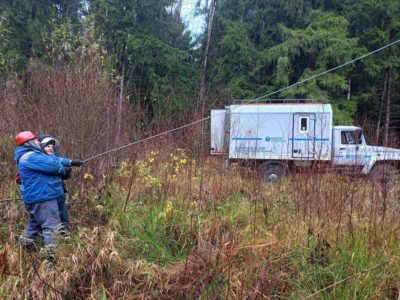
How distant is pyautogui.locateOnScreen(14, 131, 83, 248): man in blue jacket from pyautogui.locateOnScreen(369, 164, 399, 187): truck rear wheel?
3272 mm

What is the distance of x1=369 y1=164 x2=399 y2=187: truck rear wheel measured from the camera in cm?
402

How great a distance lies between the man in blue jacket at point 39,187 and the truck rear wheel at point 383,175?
10.7ft

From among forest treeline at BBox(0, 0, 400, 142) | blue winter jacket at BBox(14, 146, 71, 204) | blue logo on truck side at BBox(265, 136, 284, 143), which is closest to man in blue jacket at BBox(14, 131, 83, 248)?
blue winter jacket at BBox(14, 146, 71, 204)

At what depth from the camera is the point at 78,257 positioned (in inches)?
133

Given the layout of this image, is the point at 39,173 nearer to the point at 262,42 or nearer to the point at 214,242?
the point at 214,242

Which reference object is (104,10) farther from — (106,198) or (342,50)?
(106,198)

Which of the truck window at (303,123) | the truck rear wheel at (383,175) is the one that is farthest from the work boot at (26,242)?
the truck window at (303,123)

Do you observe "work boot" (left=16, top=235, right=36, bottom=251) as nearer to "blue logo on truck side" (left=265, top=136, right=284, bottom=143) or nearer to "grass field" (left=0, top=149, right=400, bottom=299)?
"grass field" (left=0, top=149, right=400, bottom=299)

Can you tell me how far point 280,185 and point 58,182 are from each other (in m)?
2.71

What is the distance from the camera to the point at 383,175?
13.5ft

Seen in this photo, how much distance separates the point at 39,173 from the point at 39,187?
0.15 m

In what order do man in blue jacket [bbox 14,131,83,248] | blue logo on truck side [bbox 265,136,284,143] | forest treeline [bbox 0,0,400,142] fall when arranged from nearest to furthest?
1. man in blue jacket [bbox 14,131,83,248]
2. blue logo on truck side [bbox 265,136,284,143]
3. forest treeline [bbox 0,0,400,142]

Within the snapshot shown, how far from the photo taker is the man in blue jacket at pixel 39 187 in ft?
12.9

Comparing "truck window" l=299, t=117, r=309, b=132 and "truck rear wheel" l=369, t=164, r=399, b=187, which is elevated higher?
"truck window" l=299, t=117, r=309, b=132
